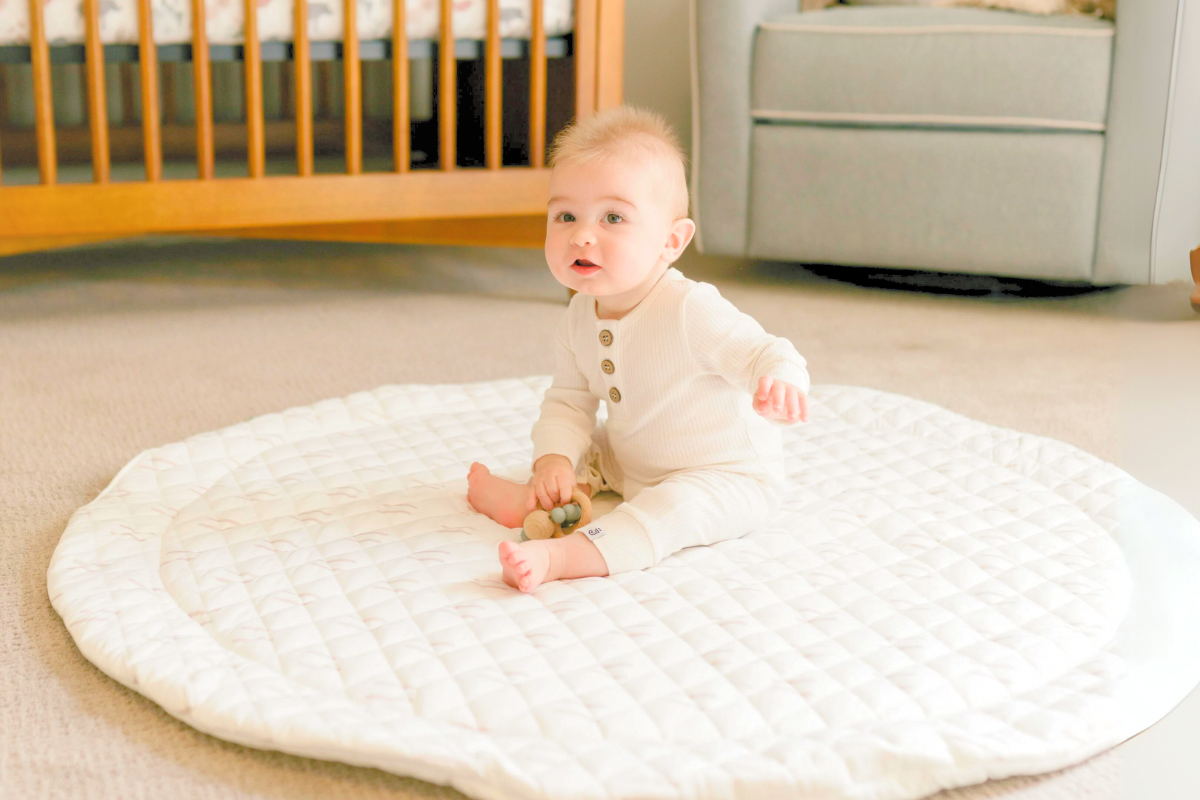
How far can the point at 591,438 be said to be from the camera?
1037 mm

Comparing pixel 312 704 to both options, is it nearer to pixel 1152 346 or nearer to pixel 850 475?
pixel 850 475

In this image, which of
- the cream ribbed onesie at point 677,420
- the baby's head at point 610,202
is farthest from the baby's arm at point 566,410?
the baby's head at point 610,202

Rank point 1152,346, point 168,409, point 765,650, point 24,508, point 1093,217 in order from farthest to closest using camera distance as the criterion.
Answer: point 1093,217, point 1152,346, point 168,409, point 24,508, point 765,650

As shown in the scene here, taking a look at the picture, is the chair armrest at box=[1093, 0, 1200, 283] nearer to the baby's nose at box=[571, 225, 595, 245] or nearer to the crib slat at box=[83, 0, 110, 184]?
the baby's nose at box=[571, 225, 595, 245]

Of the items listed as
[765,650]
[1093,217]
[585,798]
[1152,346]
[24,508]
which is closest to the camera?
[585,798]

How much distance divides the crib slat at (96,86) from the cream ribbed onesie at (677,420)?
2.90ft

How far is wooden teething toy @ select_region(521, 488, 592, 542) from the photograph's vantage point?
0.93m

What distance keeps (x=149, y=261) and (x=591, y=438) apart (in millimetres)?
1429

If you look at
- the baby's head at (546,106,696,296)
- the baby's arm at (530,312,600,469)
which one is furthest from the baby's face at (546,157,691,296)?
the baby's arm at (530,312,600,469)

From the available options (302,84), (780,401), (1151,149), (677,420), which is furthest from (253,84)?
(1151,149)

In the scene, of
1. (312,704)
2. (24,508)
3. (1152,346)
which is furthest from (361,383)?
(1152,346)

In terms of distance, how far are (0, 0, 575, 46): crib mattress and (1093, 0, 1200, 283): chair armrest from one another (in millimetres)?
816

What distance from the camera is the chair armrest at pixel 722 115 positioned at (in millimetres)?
1879

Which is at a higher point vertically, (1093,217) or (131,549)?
(1093,217)
